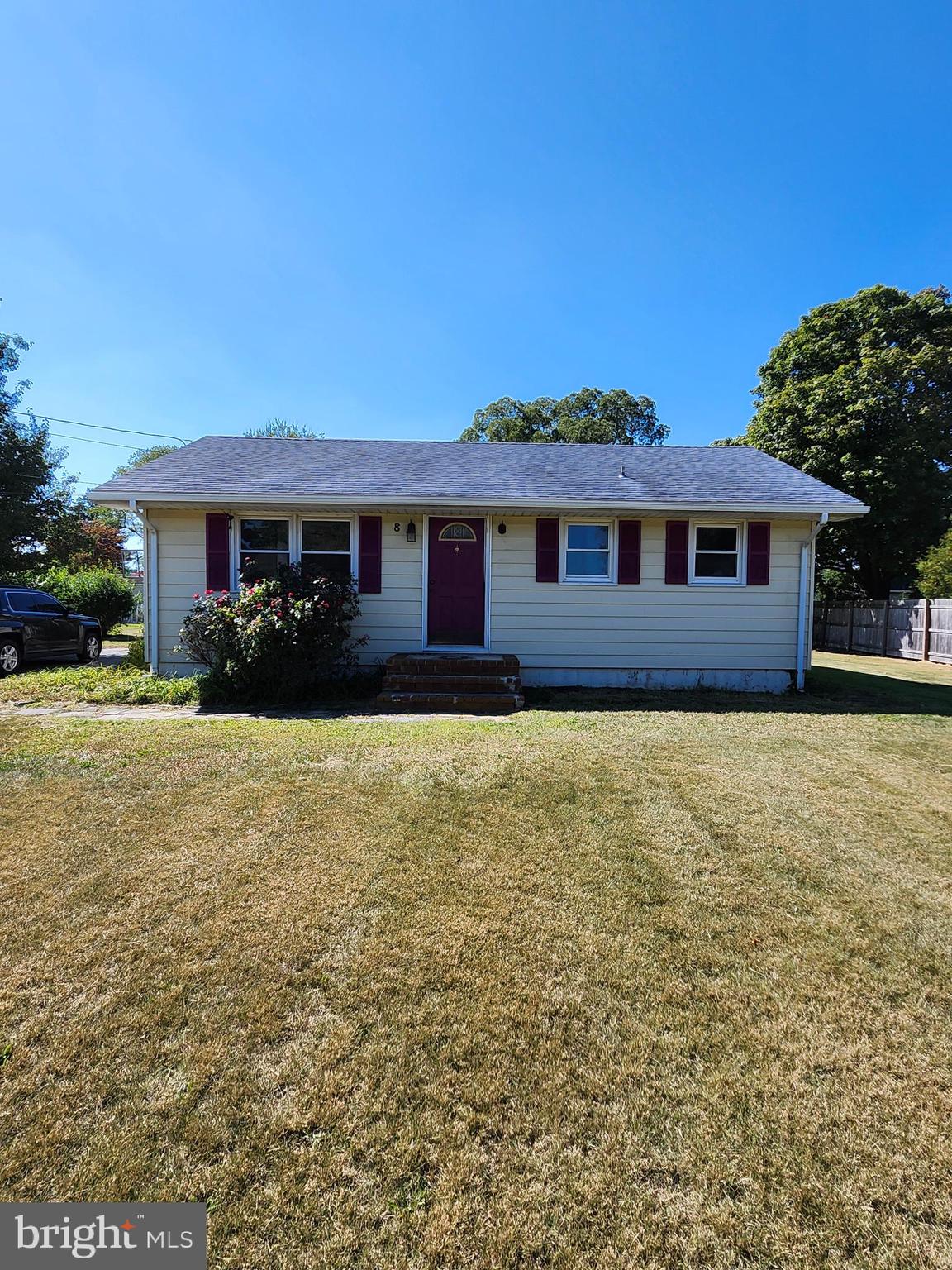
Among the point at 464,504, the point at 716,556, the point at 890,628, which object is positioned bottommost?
the point at 890,628

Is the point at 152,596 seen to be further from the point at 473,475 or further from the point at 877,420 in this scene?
the point at 877,420

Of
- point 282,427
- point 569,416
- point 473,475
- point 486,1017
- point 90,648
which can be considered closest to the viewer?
point 486,1017

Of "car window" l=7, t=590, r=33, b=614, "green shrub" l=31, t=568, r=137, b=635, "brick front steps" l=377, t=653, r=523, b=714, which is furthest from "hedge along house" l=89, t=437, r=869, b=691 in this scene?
"green shrub" l=31, t=568, r=137, b=635

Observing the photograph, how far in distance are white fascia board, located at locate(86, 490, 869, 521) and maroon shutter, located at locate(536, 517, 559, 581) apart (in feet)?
1.10

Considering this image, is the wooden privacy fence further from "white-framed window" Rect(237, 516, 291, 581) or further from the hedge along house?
"white-framed window" Rect(237, 516, 291, 581)

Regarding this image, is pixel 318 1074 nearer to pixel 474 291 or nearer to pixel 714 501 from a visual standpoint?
pixel 714 501

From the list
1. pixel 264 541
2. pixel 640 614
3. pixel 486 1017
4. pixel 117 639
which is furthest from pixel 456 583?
pixel 117 639

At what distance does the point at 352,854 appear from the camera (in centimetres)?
316

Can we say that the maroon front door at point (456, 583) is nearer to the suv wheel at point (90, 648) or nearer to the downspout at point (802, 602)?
the downspout at point (802, 602)

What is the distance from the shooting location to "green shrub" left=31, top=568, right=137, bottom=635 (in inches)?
682

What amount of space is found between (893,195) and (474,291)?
9.30 m

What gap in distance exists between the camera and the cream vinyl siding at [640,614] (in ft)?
28.2

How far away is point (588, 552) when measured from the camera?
28.6ft

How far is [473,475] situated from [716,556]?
4.20 m
